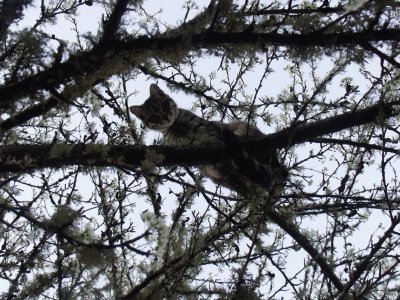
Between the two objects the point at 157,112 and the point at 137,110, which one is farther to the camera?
the point at 157,112

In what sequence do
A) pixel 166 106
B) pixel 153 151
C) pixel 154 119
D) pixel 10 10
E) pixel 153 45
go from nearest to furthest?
pixel 10 10
pixel 153 45
pixel 153 151
pixel 154 119
pixel 166 106

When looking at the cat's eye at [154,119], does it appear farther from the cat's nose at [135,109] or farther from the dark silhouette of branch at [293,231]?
the dark silhouette of branch at [293,231]

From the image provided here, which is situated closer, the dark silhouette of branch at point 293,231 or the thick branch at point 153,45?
the thick branch at point 153,45

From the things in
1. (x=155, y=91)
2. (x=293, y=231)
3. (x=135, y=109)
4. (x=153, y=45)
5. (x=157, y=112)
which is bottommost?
(x=153, y=45)

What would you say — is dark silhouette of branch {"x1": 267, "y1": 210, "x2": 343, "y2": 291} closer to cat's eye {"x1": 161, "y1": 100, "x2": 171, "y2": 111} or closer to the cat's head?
the cat's head

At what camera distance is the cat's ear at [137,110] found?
5.04m

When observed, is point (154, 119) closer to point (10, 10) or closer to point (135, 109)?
point (135, 109)

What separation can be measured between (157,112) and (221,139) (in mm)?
1695

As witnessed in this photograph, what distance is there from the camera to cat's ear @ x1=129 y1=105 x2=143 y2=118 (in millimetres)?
5035

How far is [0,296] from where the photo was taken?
10.3 feet

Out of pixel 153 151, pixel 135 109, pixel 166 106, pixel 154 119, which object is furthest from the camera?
pixel 166 106

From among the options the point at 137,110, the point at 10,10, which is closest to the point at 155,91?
the point at 137,110

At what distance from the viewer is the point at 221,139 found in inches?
146

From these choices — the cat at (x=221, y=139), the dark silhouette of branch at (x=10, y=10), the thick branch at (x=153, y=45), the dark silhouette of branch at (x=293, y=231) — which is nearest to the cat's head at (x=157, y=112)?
the cat at (x=221, y=139)
